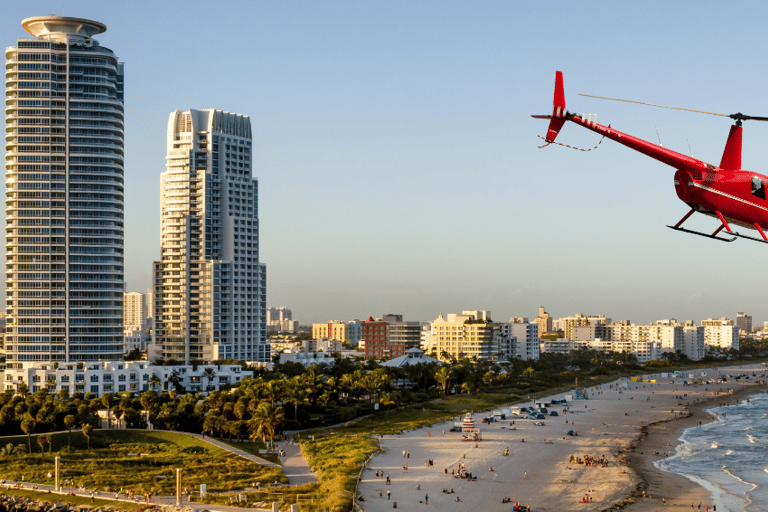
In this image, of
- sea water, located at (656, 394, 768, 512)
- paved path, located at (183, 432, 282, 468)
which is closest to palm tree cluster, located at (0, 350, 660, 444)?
paved path, located at (183, 432, 282, 468)

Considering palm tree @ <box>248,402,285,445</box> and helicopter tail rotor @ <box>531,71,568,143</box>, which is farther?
palm tree @ <box>248,402,285,445</box>

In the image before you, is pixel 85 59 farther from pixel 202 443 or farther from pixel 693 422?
pixel 693 422

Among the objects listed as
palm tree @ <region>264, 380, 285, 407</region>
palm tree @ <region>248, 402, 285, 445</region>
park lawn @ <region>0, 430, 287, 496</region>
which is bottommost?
park lawn @ <region>0, 430, 287, 496</region>

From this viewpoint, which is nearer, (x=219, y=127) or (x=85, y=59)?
(x=85, y=59)

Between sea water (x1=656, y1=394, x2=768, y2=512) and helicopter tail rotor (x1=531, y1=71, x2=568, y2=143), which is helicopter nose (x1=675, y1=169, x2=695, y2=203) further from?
sea water (x1=656, y1=394, x2=768, y2=512)

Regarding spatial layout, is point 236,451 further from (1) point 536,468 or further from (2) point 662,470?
(2) point 662,470

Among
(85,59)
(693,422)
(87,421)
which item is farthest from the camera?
(85,59)

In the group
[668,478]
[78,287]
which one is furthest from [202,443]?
[78,287]

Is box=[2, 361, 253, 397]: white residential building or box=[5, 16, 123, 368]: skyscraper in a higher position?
box=[5, 16, 123, 368]: skyscraper
